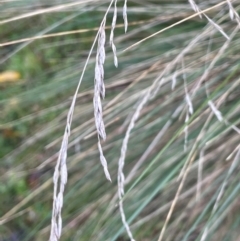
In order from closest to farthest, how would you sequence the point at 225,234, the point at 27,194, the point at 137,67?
the point at 225,234 → the point at 137,67 → the point at 27,194

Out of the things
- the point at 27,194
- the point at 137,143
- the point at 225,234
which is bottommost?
the point at 225,234

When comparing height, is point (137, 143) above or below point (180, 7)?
below

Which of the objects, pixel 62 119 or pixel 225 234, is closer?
pixel 225 234

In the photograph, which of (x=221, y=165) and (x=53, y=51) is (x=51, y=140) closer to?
(x=53, y=51)

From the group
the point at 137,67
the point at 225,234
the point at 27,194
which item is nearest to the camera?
the point at 225,234

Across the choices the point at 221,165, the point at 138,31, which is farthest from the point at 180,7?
the point at 221,165

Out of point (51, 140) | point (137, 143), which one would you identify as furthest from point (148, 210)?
point (51, 140)

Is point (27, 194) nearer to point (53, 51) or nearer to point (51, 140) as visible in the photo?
point (51, 140)
